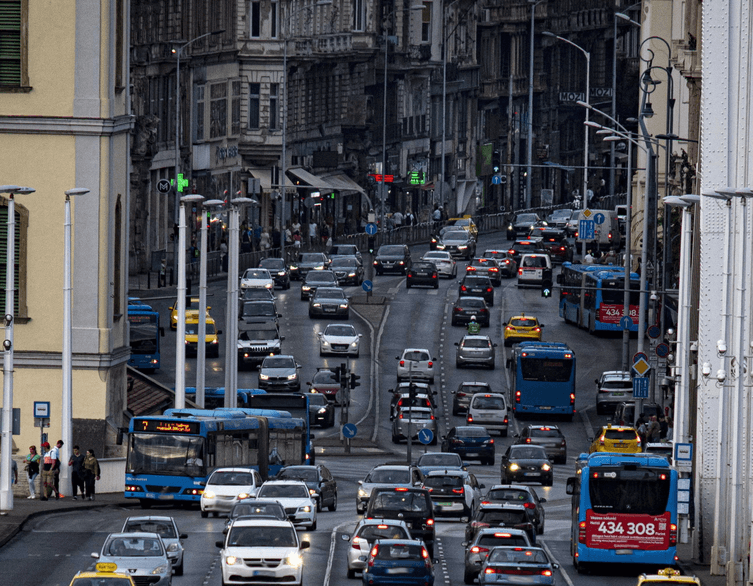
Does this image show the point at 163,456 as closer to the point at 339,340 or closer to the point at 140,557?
the point at 140,557

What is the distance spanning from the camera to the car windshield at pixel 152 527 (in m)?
38.0

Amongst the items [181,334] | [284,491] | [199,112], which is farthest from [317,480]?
[199,112]

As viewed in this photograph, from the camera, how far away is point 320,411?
73500mm

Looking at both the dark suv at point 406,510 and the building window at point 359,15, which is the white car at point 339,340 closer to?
the dark suv at point 406,510

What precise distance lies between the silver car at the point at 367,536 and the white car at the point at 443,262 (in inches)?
2734

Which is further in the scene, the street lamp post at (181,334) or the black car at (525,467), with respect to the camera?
the black car at (525,467)

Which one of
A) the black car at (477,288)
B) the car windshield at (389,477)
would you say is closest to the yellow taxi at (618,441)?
the car windshield at (389,477)

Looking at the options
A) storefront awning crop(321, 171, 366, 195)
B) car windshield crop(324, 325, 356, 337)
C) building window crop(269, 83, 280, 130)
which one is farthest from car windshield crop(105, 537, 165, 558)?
storefront awning crop(321, 171, 366, 195)

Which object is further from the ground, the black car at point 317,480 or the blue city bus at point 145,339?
the blue city bus at point 145,339

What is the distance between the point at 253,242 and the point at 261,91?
1246cm

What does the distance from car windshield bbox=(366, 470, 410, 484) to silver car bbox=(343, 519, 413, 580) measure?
1036 cm

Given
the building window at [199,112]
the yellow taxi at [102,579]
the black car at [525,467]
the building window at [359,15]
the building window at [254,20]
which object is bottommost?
the black car at [525,467]

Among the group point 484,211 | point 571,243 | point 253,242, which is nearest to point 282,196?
point 253,242

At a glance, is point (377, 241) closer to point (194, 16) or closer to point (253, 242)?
point (253, 242)
